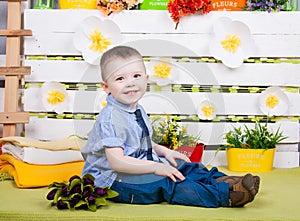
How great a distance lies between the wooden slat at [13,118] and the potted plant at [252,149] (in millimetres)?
875

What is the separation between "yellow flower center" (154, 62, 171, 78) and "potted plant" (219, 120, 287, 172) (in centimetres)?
37

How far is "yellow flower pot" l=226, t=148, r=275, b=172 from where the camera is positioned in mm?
2393

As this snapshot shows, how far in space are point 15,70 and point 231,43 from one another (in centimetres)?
94

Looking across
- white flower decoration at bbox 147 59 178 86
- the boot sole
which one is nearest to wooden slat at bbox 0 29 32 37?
white flower decoration at bbox 147 59 178 86

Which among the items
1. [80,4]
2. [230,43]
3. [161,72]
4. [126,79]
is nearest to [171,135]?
[161,72]

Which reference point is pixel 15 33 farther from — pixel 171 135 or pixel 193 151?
pixel 193 151

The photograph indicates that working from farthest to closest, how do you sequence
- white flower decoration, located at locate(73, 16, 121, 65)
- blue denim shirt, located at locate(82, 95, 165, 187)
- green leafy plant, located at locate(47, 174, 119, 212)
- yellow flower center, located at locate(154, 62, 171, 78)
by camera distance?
white flower decoration, located at locate(73, 16, 121, 65) < yellow flower center, located at locate(154, 62, 171, 78) < blue denim shirt, located at locate(82, 95, 165, 187) < green leafy plant, located at locate(47, 174, 119, 212)

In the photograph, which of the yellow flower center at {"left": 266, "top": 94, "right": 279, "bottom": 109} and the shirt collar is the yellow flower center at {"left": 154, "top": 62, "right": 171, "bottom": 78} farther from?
the shirt collar

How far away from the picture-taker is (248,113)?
2.56m

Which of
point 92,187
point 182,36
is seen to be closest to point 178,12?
point 182,36

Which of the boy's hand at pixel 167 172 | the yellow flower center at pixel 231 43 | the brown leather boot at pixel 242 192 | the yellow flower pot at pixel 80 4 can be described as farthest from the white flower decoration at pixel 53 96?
the brown leather boot at pixel 242 192

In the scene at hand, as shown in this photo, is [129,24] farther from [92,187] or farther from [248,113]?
[92,187]

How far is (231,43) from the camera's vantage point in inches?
98.6

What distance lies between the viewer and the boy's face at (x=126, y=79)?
1694 mm
